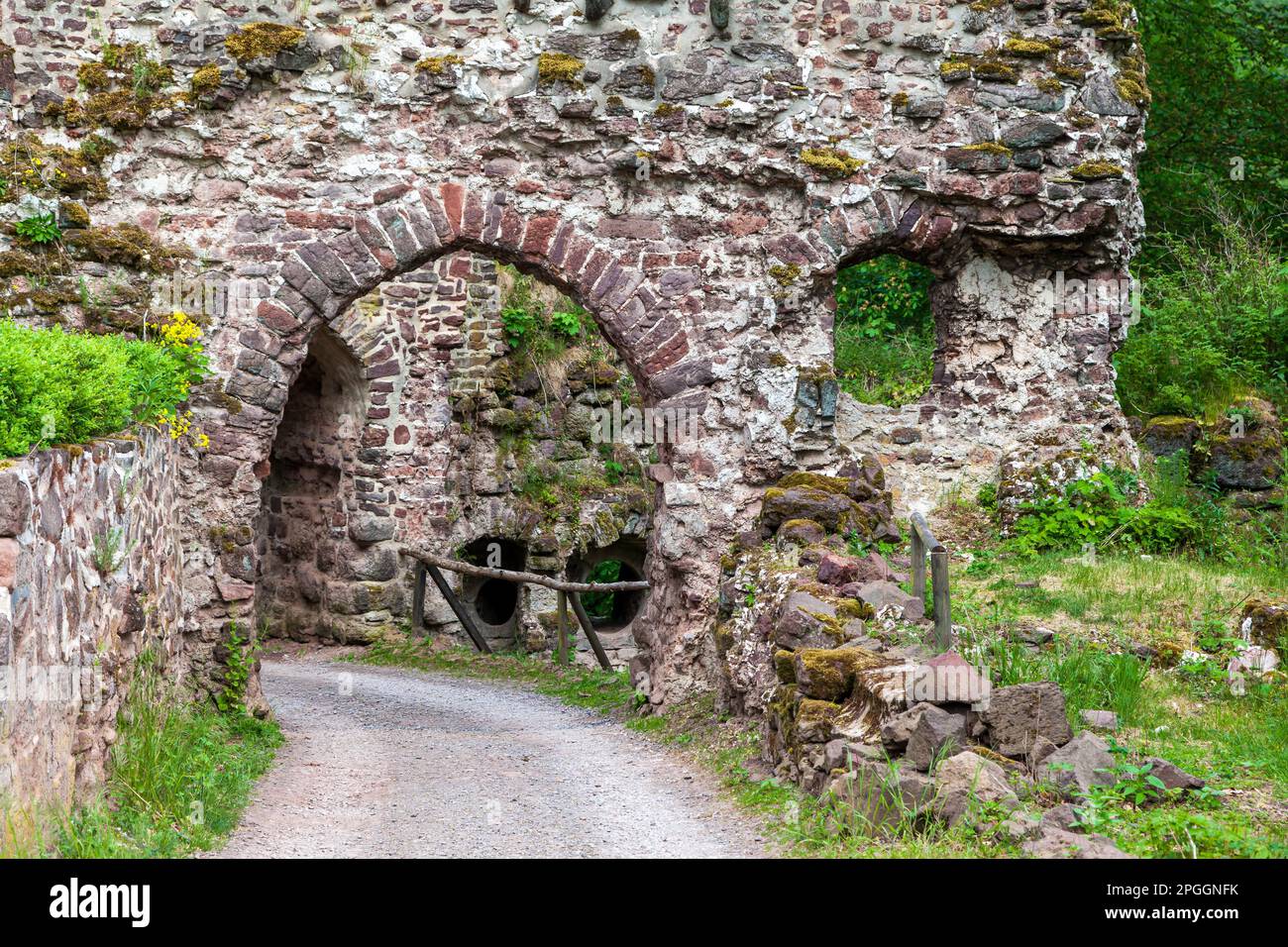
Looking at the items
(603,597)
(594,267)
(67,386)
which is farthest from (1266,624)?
(603,597)

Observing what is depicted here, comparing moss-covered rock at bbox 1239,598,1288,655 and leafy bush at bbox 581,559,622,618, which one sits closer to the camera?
moss-covered rock at bbox 1239,598,1288,655

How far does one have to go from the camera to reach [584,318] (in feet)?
49.1

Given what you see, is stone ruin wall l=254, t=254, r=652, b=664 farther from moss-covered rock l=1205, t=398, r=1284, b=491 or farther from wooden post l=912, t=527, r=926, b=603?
wooden post l=912, t=527, r=926, b=603

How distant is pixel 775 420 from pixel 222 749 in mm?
3961

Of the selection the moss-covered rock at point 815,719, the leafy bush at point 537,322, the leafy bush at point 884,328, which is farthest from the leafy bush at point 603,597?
the moss-covered rock at point 815,719

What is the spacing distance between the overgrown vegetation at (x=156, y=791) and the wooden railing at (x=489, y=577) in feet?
14.8

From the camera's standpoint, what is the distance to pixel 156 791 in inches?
231

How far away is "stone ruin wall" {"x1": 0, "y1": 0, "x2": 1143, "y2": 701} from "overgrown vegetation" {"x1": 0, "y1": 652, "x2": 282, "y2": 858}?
4.01 feet

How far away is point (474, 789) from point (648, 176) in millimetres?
4053

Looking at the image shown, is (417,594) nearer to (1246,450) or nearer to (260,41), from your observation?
(260,41)

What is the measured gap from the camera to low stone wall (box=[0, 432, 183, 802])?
4434mm

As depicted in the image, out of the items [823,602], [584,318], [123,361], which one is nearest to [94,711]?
[123,361]

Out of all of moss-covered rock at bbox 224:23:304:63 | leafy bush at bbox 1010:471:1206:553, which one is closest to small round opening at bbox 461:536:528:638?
leafy bush at bbox 1010:471:1206:553

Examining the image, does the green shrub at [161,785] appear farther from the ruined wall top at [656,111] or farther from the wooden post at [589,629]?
the wooden post at [589,629]
